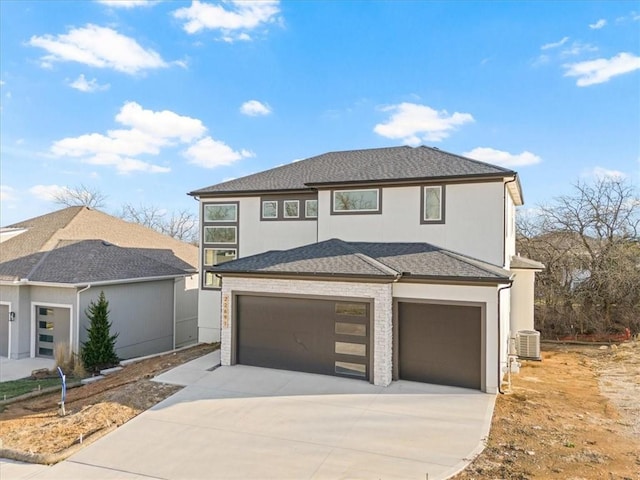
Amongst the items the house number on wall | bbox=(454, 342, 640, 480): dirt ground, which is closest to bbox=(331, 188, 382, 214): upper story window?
the house number on wall

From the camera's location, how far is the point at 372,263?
994 cm

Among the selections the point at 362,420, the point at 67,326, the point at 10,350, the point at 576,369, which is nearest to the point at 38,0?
the point at 67,326

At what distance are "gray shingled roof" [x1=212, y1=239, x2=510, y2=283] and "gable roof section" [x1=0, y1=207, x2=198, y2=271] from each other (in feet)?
30.0

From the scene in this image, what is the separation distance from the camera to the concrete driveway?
570 cm

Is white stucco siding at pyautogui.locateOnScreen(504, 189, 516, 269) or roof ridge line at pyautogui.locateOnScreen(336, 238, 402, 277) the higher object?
white stucco siding at pyautogui.locateOnScreen(504, 189, 516, 269)

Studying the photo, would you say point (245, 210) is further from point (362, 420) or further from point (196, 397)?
point (362, 420)

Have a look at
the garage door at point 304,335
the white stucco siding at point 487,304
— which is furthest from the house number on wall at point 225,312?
the white stucco siding at point 487,304

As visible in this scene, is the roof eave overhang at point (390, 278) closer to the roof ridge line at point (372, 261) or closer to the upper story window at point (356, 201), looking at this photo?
the roof ridge line at point (372, 261)

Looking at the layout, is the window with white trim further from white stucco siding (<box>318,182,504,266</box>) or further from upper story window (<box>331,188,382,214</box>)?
upper story window (<box>331,188,382,214</box>)

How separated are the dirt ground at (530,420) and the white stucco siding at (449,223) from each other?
154 inches

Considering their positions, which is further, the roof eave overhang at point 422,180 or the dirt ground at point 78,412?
the roof eave overhang at point 422,180

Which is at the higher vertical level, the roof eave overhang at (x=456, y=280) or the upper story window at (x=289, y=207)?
the upper story window at (x=289, y=207)

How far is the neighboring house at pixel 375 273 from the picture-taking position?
9.27 meters

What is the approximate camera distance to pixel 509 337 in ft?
42.1
